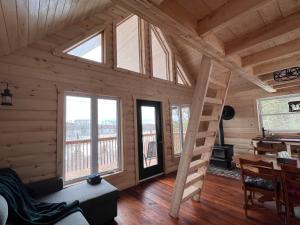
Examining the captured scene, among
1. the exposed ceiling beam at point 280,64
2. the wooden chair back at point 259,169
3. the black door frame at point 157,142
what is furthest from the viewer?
the black door frame at point 157,142

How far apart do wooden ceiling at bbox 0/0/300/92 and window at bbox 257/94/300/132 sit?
3.36 metres

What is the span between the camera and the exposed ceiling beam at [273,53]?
7.51 ft

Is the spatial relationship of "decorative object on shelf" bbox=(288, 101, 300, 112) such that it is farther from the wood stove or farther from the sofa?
the sofa

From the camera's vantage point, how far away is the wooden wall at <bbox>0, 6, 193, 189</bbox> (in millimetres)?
2547

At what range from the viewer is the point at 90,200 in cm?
231

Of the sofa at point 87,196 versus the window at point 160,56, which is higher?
the window at point 160,56

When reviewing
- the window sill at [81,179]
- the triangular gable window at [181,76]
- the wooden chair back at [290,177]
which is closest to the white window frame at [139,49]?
the triangular gable window at [181,76]

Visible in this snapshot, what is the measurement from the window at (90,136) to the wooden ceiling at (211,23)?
1.40 m

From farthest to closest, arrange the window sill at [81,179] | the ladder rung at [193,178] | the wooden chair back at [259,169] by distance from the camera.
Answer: the window sill at [81,179] → the ladder rung at [193,178] → the wooden chair back at [259,169]

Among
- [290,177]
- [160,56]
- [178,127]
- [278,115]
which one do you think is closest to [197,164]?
[290,177]

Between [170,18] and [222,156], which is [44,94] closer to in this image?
[170,18]

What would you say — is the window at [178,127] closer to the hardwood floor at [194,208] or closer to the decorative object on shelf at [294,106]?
the hardwood floor at [194,208]

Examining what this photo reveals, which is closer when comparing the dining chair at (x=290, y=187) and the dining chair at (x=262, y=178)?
the dining chair at (x=290, y=187)

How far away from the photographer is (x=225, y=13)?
1503mm
